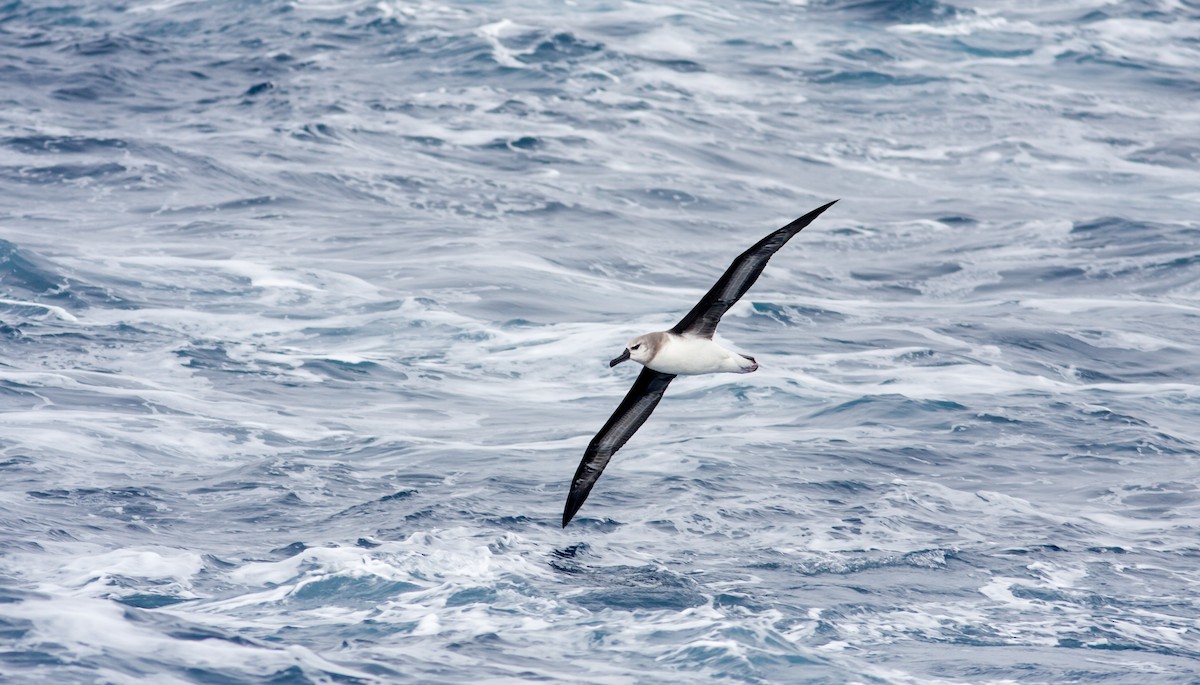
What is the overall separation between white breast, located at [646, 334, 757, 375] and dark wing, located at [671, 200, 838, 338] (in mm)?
106

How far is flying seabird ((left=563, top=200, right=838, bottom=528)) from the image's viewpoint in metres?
12.4

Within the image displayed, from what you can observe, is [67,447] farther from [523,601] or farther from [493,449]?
[523,601]

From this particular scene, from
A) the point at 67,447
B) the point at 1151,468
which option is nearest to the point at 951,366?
the point at 1151,468

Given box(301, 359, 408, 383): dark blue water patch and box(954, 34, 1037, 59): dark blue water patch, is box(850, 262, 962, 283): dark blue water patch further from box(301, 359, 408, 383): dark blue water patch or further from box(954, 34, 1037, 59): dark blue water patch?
box(954, 34, 1037, 59): dark blue water patch

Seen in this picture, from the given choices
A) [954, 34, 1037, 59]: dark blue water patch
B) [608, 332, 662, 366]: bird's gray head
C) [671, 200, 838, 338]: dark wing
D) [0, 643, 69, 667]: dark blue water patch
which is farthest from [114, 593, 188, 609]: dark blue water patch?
[954, 34, 1037, 59]: dark blue water patch

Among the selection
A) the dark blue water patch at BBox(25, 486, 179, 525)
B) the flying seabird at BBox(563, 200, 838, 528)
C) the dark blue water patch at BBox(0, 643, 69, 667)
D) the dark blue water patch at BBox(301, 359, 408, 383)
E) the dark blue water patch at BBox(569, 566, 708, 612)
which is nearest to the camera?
the dark blue water patch at BBox(0, 643, 69, 667)

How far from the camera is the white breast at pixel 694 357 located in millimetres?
13328

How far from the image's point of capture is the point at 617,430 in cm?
1459

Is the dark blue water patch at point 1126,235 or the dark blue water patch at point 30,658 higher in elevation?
the dark blue water patch at point 30,658

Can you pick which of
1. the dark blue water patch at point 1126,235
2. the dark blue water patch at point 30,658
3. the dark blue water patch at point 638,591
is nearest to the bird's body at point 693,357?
the dark blue water patch at point 638,591

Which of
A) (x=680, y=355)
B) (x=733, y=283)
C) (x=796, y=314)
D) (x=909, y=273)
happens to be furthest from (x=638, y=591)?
(x=909, y=273)

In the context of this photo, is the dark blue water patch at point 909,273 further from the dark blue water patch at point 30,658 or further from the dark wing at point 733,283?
the dark blue water patch at point 30,658

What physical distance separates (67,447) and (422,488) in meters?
4.12

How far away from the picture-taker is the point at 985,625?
1343cm
